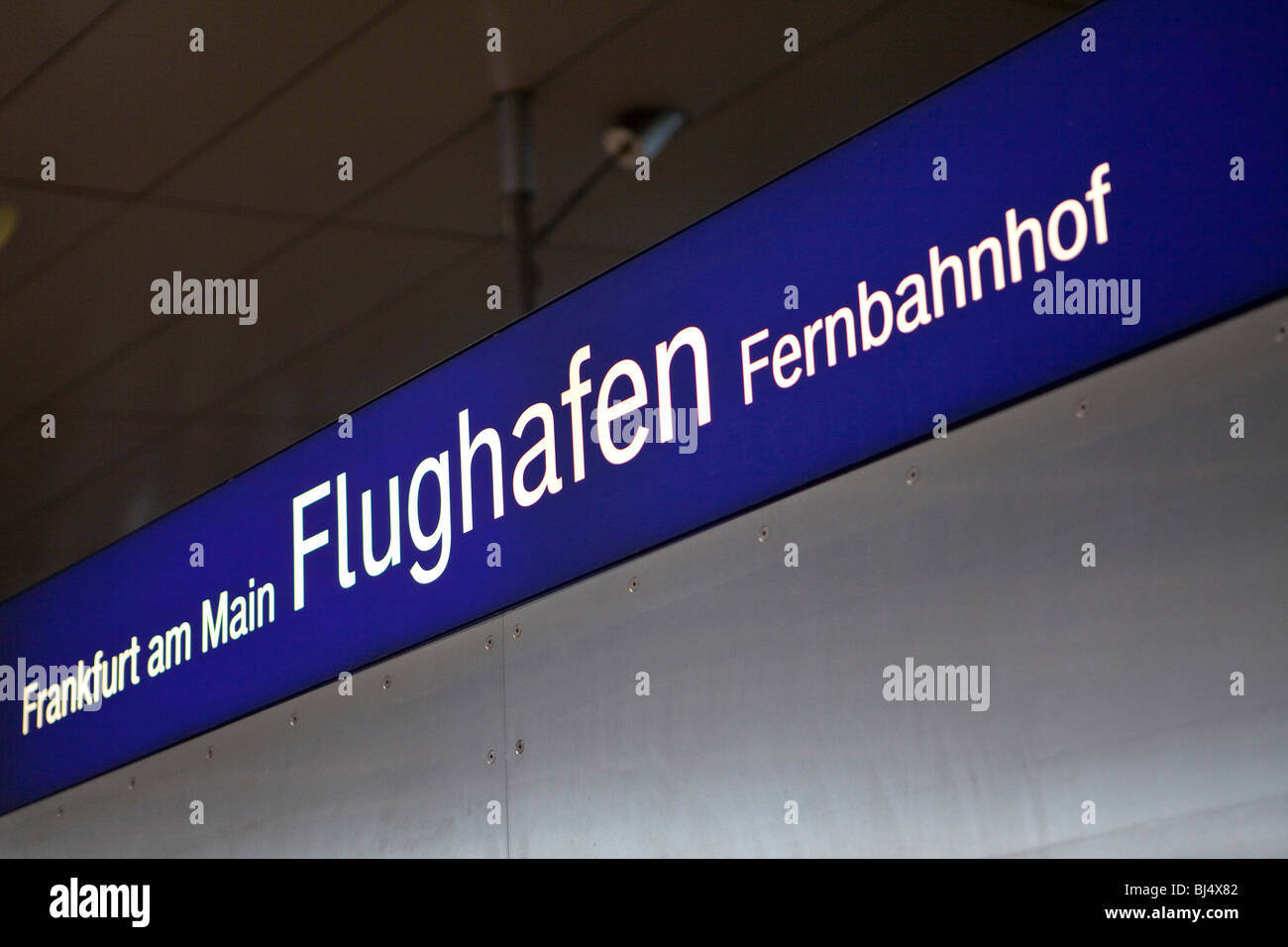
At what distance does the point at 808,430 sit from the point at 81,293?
2.59m

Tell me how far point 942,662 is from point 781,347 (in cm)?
56

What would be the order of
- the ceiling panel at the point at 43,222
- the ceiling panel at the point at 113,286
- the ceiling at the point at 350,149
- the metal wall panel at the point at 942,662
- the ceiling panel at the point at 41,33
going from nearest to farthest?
the metal wall panel at the point at 942,662 → the ceiling panel at the point at 41,33 → the ceiling at the point at 350,149 → the ceiling panel at the point at 43,222 → the ceiling panel at the point at 113,286

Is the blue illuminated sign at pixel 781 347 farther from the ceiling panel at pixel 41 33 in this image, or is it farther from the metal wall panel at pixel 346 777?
the ceiling panel at pixel 41 33

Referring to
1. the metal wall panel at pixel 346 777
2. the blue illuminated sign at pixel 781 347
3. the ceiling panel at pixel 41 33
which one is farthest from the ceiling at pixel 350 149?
the metal wall panel at pixel 346 777

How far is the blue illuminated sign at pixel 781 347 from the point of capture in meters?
2.14

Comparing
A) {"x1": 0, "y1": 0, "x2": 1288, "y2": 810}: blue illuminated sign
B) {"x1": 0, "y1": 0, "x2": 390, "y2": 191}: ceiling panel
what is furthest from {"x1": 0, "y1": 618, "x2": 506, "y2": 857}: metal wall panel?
{"x1": 0, "y1": 0, "x2": 390, "y2": 191}: ceiling panel

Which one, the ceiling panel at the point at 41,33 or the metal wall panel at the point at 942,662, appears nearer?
the metal wall panel at the point at 942,662

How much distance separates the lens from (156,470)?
573 cm

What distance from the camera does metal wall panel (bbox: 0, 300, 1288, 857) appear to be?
206 cm

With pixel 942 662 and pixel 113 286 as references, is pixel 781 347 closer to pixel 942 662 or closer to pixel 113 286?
pixel 942 662

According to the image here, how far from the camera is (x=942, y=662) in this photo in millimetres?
2461

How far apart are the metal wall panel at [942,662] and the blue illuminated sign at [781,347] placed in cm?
9

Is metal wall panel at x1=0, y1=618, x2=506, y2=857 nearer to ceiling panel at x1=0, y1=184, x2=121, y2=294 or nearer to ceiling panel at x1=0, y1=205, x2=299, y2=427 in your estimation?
ceiling panel at x1=0, y1=205, x2=299, y2=427
